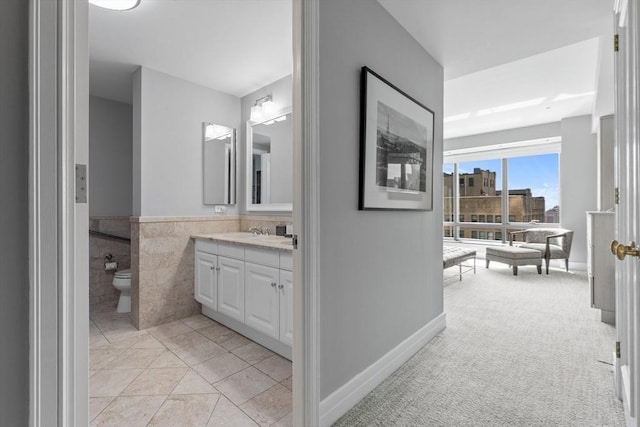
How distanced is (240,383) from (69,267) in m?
1.56

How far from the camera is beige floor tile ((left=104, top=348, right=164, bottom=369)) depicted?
2146 millimetres

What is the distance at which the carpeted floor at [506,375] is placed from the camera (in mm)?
1585

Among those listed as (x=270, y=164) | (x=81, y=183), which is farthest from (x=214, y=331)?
(x=81, y=183)

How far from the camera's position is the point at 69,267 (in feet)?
2.31

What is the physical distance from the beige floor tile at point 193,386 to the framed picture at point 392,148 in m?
1.44

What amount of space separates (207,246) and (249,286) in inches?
32.4

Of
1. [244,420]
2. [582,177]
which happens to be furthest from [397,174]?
[582,177]

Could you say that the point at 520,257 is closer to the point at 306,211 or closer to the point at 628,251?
the point at 628,251

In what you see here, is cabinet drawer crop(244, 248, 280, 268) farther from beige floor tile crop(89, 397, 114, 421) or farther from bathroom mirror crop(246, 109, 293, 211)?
beige floor tile crop(89, 397, 114, 421)

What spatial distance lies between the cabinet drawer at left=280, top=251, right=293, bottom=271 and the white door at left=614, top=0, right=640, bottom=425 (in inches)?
64.3

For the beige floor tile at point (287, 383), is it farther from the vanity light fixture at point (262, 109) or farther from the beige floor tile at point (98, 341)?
the vanity light fixture at point (262, 109)

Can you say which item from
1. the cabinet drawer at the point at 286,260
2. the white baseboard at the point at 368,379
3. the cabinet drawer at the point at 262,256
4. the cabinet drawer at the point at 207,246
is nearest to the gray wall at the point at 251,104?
the cabinet drawer at the point at 207,246

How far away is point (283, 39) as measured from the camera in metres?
2.45

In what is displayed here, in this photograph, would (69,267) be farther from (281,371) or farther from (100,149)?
(100,149)
